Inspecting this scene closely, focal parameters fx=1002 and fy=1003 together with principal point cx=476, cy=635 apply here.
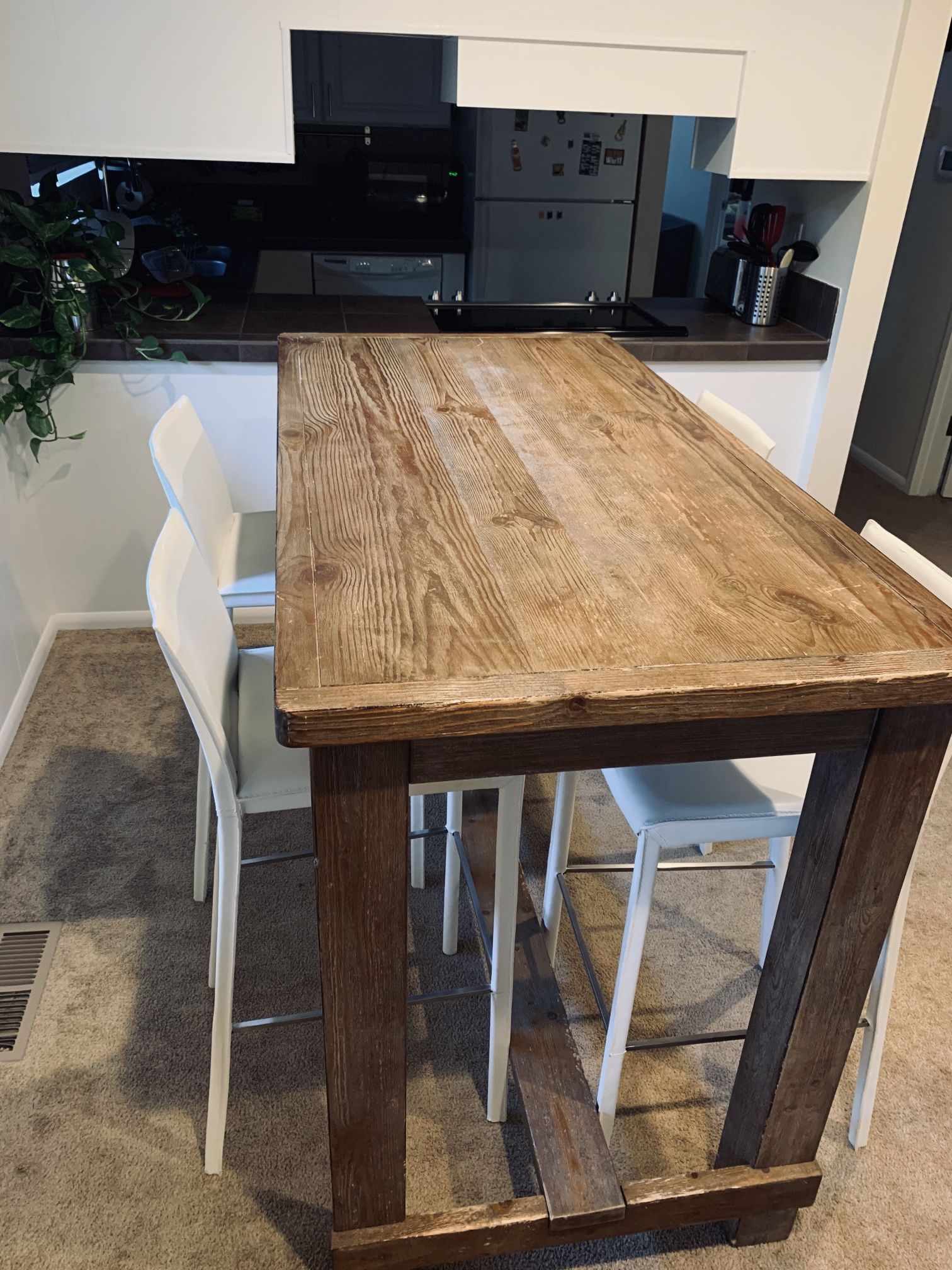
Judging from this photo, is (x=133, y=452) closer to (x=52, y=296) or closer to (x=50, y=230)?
(x=52, y=296)

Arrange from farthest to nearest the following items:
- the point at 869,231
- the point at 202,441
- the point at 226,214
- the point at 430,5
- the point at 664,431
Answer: the point at 226,214 < the point at 869,231 < the point at 430,5 < the point at 202,441 < the point at 664,431

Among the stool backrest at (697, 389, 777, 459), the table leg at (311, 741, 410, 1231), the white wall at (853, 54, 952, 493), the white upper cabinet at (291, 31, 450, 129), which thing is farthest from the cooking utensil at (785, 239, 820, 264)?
the table leg at (311, 741, 410, 1231)

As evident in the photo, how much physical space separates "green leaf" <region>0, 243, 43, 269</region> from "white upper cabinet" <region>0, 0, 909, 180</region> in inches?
11.1

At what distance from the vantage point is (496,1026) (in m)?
1.55

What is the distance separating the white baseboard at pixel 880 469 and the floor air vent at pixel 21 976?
371 cm

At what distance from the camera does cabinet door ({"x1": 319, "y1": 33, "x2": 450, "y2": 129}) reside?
14.0 ft

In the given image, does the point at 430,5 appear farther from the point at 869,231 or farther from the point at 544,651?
the point at 544,651

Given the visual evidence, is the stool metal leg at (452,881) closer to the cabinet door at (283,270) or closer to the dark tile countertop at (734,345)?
the dark tile countertop at (734,345)

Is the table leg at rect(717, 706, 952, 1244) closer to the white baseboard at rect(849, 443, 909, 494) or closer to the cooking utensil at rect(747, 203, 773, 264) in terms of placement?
the cooking utensil at rect(747, 203, 773, 264)

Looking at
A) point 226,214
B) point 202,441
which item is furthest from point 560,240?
point 202,441

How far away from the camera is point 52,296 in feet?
8.41

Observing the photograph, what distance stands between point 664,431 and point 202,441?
918mm

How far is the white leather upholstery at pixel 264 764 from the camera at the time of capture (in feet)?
4.73

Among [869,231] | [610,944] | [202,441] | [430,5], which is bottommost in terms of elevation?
[610,944]
